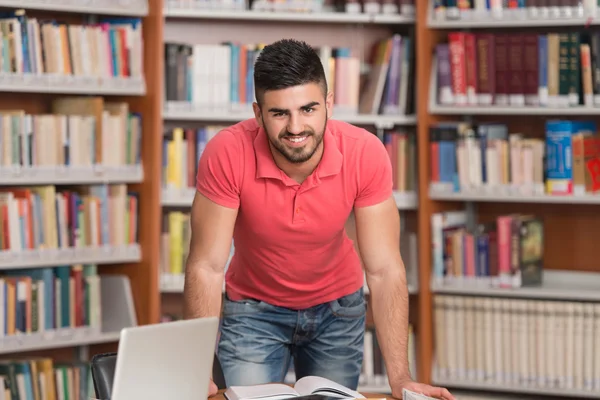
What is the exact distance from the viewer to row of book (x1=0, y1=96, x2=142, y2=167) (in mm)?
3790

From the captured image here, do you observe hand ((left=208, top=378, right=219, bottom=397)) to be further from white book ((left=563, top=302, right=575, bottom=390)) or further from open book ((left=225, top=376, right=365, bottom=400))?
white book ((left=563, top=302, right=575, bottom=390))

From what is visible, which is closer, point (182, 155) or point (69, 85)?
point (69, 85)

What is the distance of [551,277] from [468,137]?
80 cm

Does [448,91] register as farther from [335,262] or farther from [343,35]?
[335,262]

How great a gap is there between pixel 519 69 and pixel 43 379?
2436 mm

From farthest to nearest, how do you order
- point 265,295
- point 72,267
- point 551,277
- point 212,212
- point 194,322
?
point 551,277
point 72,267
point 265,295
point 212,212
point 194,322

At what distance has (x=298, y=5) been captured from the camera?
4.18 m

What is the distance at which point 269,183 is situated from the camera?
2.47 m

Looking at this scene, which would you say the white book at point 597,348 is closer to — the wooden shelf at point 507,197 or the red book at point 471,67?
the wooden shelf at point 507,197

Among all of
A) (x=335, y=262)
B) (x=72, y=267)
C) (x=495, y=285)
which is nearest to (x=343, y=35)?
(x=495, y=285)

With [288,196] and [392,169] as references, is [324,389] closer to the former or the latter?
[288,196]

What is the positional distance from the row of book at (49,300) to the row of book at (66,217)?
131 millimetres

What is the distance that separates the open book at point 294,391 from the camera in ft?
6.54

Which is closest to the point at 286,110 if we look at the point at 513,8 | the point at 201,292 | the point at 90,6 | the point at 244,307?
the point at 201,292
